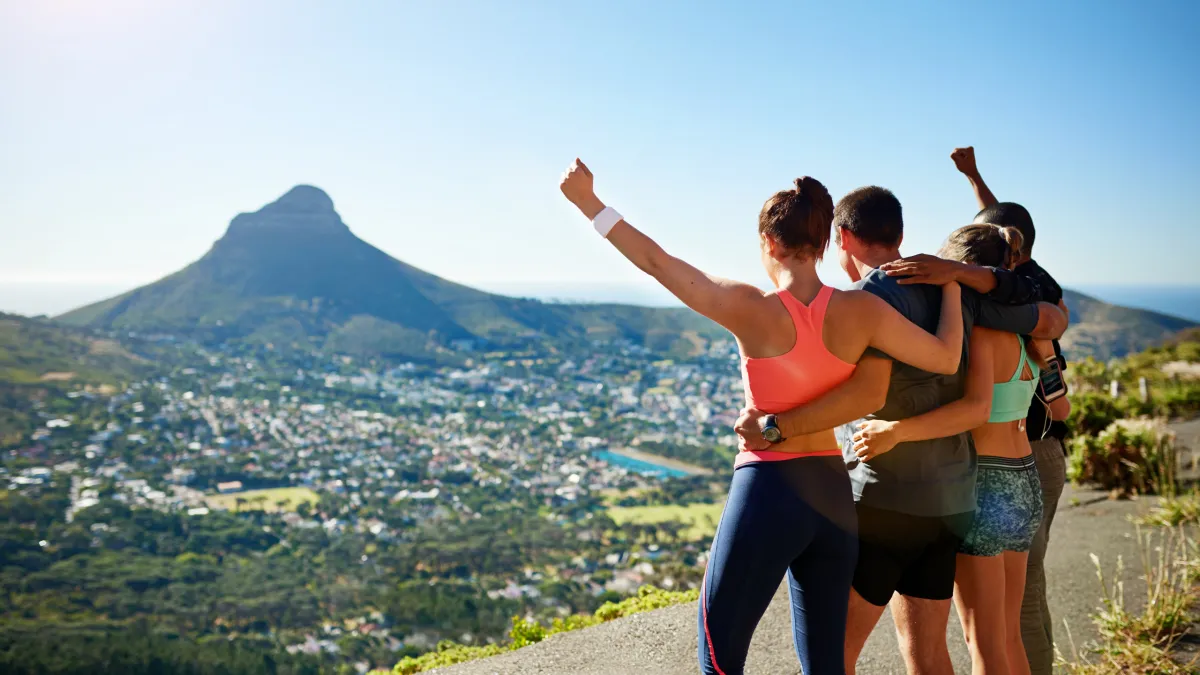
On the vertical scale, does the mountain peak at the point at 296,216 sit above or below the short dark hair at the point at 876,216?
above

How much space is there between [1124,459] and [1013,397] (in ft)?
17.9

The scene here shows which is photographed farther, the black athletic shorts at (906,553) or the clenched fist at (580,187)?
the black athletic shorts at (906,553)

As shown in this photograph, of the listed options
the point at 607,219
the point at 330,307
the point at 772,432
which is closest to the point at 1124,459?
the point at 772,432

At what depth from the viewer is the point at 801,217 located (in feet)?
5.96

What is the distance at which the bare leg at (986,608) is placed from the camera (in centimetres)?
208

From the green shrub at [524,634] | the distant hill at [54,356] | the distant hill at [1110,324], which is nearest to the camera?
the green shrub at [524,634]

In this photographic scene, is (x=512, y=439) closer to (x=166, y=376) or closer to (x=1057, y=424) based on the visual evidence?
(x=166, y=376)

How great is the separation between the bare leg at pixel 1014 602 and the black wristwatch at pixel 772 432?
0.91 m

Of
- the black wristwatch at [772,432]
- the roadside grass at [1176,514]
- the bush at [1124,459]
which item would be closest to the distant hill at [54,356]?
the bush at [1124,459]

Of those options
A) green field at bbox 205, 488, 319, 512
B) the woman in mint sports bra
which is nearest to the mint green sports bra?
the woman in mint sports bra

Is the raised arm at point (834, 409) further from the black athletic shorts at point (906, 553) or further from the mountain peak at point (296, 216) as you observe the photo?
the mountain peak at point (296, 216)

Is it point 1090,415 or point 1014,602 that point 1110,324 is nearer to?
point 1090,415

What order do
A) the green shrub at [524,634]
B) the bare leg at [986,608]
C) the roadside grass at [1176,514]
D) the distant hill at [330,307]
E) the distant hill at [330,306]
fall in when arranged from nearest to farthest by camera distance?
the bare leg at [986,608] < the green shrub at [524,634] < the roadside grass at [1176,514] < the distant hill at [330,307] < the distant hill at [330,306]

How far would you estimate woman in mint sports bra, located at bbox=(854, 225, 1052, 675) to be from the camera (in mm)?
1994
